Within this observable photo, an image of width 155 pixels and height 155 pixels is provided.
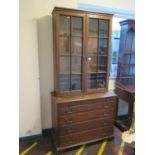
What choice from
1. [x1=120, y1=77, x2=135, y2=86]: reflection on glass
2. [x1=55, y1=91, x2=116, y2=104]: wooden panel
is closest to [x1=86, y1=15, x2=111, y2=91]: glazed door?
[x1=55, y1=91, x2=116, y2=104]: wooden panel

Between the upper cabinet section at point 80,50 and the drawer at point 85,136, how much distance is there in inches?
26.0

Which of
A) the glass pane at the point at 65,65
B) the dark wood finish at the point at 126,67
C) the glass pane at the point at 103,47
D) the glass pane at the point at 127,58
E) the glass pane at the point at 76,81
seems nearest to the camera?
the glass pane at the point at 65,65

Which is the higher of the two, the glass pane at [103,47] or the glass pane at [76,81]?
the glass pane at [103,47]

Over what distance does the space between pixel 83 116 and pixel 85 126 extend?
0.59 ft

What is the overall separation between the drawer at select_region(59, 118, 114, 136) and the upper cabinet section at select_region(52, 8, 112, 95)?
50cm

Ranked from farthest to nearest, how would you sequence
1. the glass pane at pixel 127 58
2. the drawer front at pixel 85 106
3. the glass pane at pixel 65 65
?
the glass pane at pixel 127 58, the glass pane at pixel 65 65, the drawer front at pixel 85 106

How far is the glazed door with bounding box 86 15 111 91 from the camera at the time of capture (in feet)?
7.79

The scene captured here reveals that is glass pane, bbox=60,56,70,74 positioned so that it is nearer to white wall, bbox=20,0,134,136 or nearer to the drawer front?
white wall, bbox=20,0,134,136

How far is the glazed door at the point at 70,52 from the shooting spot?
219 cm

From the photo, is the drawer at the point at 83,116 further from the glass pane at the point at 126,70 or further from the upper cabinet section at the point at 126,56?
the glass pane at the point at 126,70

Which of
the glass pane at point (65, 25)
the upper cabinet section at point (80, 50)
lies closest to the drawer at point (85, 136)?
the upper cabinet section at point (80, 50)

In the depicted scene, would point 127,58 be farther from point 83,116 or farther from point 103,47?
point 83,116

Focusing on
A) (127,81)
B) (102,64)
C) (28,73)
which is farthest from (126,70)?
(28,73)

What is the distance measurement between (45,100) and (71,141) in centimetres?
84
